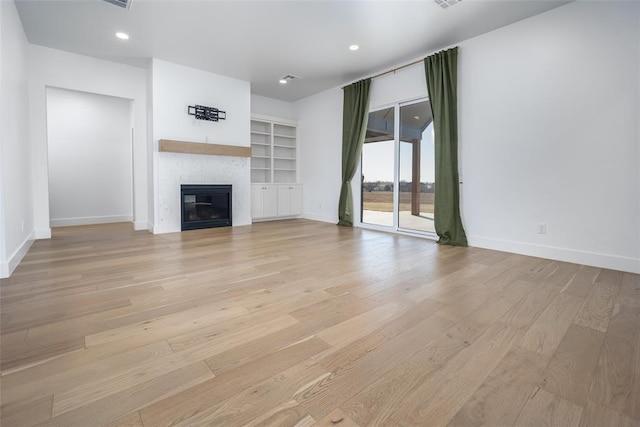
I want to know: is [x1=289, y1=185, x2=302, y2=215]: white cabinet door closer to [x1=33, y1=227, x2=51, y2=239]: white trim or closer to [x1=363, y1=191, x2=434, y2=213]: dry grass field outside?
[x1=363, y1=191, x2=434, y2=213]: dry grass field outside

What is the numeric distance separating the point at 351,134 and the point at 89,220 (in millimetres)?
5511

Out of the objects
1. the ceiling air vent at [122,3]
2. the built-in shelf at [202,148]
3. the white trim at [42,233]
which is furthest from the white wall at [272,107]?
the white trim at [42,233]

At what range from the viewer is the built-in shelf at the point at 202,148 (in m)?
4.80

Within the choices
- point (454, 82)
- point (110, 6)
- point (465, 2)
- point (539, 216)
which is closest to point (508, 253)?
point (539, 216)

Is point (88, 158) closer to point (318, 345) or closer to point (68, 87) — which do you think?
point (68, 87)

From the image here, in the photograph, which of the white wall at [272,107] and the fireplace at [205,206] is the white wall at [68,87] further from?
the white wall at [272,107]

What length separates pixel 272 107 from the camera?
6.98 m

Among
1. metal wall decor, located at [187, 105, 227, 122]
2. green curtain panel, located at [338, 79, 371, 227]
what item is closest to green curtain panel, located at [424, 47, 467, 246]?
green curtain panel, located at [338, 79, 371, 227]

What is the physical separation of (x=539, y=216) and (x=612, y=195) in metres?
0.65

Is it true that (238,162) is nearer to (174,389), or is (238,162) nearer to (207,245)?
(207,245)

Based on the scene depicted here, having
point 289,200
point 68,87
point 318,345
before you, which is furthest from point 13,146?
point 289,200

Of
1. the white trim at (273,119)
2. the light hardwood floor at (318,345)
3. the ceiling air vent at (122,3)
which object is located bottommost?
the light hardwood floor at (318,345)

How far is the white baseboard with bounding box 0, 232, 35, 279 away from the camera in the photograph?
2543 millimetres

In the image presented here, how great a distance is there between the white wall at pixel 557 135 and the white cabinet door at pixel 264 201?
12.7ft
